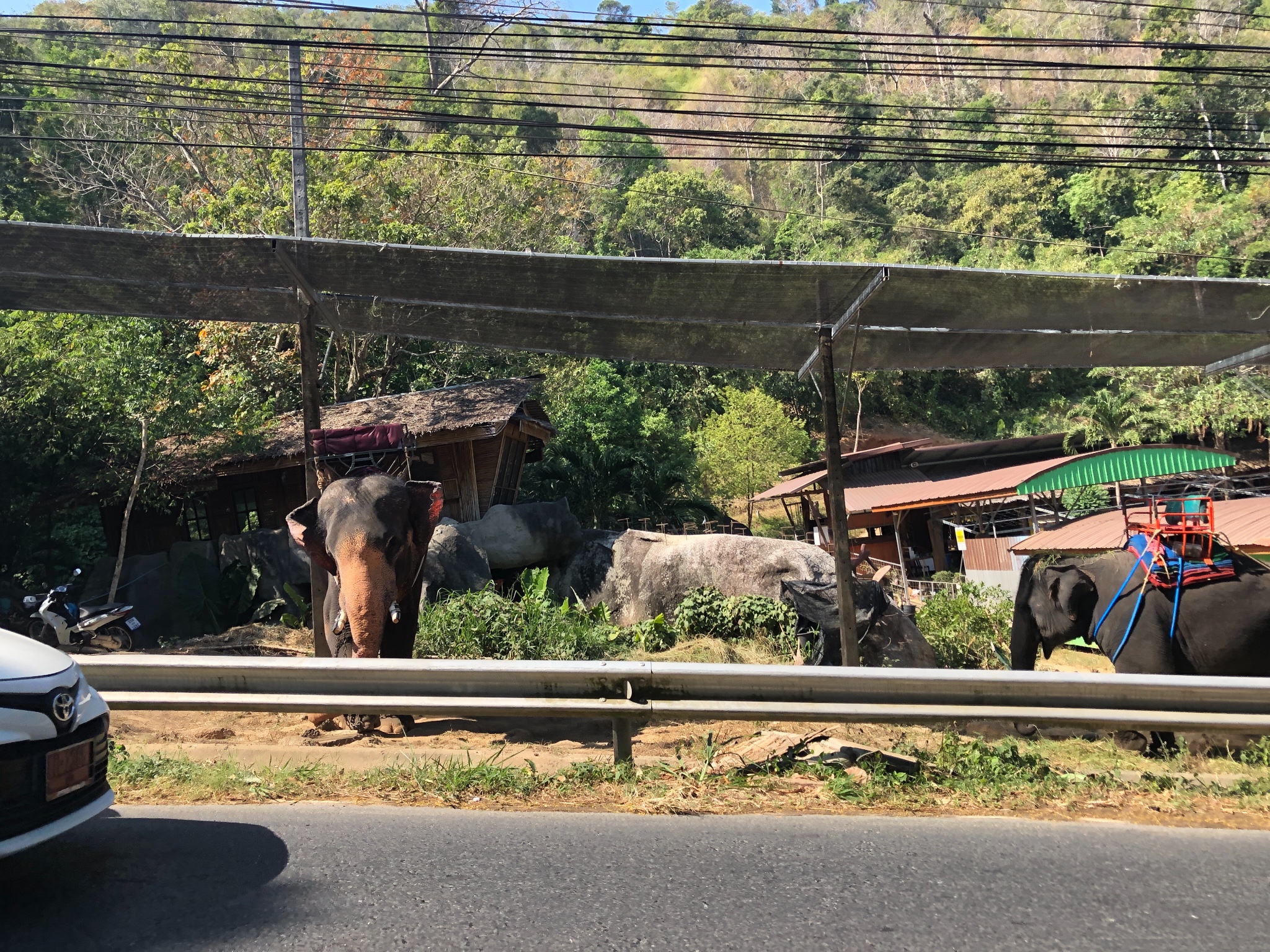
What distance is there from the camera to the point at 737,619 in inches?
506

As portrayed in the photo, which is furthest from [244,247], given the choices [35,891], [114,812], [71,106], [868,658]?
[71,106]

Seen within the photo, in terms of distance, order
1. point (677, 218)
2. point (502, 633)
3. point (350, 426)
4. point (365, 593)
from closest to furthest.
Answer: point (365, 593)
point (502, 633)
point (350, 426)
point (677, 218)

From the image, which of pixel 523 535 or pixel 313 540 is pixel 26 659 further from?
pixel 523 535

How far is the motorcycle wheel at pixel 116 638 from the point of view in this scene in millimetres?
13273

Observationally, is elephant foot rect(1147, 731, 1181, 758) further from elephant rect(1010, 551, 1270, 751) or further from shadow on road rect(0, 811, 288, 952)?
shadow on road rect(0, 811, 288, 952)

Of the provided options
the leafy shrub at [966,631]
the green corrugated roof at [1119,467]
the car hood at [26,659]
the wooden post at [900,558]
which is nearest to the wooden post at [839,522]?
the leafy shrub at [966,631]

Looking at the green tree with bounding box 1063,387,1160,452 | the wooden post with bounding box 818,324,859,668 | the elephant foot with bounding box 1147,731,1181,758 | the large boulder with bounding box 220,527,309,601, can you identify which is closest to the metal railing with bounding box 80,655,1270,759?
the elephant foot with bounding box 1147,731,1181,758

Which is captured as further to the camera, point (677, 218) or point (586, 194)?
point (586, 194)

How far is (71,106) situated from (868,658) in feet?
123

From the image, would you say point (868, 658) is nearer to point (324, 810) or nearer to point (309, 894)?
point (324, 810)

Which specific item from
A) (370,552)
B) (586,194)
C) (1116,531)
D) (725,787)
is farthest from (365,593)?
(586,194)

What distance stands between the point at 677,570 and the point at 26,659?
12.0 m

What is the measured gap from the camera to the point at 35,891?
11.9ft

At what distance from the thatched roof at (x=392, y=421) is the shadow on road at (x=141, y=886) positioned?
41.8ft
